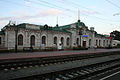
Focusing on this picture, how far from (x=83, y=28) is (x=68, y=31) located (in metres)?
7.25

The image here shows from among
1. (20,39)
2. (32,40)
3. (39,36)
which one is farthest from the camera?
(39,36)

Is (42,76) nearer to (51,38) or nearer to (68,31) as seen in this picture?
(51,38)

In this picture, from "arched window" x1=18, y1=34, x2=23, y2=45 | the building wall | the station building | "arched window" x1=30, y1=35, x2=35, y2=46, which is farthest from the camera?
"arched window" x1=30, y1=35, x2=35, y2=46

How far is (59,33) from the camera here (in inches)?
1323

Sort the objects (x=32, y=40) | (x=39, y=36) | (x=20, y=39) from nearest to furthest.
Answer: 1. (x=20, y=39)
2. (x=32, y=40)
3. (x=39, y=36)

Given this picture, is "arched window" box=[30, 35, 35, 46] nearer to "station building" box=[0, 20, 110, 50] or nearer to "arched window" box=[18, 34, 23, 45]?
"station building" box=[0, 20, 110, 50]

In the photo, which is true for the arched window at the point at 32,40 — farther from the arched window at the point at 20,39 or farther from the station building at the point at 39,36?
the arched window at the point at 20,39

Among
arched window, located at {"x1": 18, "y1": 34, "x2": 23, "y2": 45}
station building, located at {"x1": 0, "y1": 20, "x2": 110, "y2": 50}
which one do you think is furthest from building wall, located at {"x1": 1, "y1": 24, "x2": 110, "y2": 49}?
arched window, located at {"x1": 18, "y1": 34, "x2": 23, "y2": 45}

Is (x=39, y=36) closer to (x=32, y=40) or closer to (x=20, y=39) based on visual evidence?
(x=32, y=40)

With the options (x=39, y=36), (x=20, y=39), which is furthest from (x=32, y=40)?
(x=20, y=39)

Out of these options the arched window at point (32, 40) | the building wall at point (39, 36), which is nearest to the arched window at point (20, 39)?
the building wall at point (39, 36)

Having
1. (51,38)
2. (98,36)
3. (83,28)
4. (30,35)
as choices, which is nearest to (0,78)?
(30,35)

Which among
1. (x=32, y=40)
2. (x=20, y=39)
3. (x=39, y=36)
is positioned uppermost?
(x=39, y=36)

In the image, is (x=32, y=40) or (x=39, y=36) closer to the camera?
(x=32, y=40)
